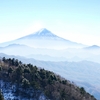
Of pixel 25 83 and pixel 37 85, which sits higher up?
pixel 25 83

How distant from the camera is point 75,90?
69.2 m

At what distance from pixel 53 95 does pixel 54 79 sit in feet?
31.1

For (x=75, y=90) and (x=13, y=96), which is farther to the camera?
(x=75, y=90)

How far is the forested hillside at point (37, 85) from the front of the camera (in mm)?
62625

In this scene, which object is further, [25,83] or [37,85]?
[37,85]

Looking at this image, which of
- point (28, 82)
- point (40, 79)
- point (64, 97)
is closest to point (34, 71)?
A: point (40, 79)

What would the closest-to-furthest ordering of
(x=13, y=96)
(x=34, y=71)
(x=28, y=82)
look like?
(x=13, y=96) < (x=28, y=82) < (x=34, y=71)

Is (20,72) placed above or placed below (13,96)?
above

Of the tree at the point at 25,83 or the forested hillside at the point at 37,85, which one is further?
the tree at the point at 25,83

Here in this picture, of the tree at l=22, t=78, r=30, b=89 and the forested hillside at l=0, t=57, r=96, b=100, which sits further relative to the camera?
the tree at l=22, t=78, r=30, b=89

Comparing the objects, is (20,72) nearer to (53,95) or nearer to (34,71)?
(34,71)

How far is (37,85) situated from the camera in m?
64.1

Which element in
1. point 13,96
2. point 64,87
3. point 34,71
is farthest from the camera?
point 34,71

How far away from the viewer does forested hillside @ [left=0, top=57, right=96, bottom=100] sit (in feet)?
205
